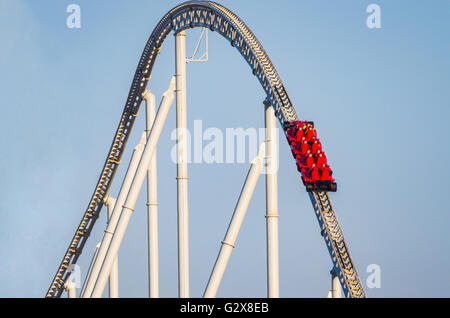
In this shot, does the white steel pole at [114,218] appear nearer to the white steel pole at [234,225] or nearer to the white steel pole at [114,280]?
the white steel pole at [114,280]

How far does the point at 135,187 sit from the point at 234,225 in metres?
4.75

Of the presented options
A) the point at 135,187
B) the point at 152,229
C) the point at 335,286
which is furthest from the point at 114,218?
the point at 335,286

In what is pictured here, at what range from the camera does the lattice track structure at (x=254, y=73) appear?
2464 cm

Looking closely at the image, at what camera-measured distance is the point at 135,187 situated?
29.2 metres

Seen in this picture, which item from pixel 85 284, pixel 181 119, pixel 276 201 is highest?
pixel 181 119

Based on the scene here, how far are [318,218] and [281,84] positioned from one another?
328 centimetres

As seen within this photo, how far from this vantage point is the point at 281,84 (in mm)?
25797

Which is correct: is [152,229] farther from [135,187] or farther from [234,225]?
[234,225]

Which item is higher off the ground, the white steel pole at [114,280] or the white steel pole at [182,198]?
the white steel pole at [182,198]

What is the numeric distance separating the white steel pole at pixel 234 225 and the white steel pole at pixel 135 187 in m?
4.48

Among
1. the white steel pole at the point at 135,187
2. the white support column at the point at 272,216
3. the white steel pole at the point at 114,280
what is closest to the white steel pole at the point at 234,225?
the white support column at the point at 272,216
